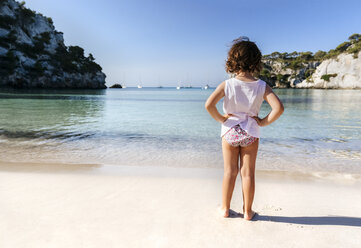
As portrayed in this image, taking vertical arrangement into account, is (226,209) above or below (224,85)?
below

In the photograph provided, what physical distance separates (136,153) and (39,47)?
92.0 metres

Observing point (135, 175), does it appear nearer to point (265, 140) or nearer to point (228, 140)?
point (228, 140)

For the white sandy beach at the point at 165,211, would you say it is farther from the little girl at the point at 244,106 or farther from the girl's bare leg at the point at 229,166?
the little girl at the point at 244,106

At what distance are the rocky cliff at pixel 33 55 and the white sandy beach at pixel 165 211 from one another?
7663cm

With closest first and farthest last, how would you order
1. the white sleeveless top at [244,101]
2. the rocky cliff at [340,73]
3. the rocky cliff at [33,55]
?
1. the white sleeveless top at [244,101]
2. the rocky cliff at [33,55]
3. the rocky cliff at [340,73]

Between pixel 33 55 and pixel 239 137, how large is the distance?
90121 millimetres

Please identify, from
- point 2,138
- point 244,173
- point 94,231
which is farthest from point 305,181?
point 2,138

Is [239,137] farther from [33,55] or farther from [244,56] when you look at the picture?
[33,55]

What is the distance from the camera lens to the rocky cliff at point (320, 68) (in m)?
82.5

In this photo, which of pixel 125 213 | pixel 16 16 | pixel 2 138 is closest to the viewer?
pixel 125 213

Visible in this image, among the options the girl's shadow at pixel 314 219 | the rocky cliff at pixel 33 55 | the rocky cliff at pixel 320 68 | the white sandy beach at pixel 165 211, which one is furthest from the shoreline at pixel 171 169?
the rocky cliff at pixel 320 68

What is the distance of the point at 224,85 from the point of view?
7.70 ft

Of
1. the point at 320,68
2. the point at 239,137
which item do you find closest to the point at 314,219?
the point at 239,137

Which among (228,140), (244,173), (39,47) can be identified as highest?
(39,47)
